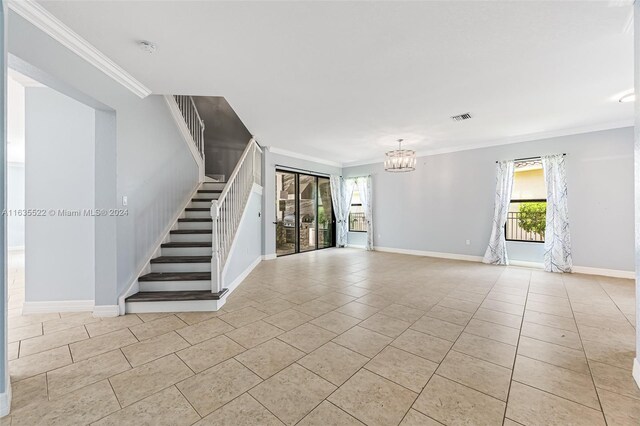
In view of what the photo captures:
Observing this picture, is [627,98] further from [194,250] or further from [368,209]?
[194,250]

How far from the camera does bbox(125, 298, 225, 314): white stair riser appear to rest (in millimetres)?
3135

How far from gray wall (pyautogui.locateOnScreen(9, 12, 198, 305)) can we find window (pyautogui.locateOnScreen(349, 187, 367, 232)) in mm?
5268

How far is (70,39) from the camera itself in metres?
2.37

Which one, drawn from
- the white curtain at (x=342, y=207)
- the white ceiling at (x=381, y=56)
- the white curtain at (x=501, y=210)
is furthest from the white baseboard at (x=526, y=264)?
the white curtain at (x=342, y=207)

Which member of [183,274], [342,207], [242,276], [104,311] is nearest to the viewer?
[104,311]

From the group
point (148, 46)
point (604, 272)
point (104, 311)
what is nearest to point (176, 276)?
point (104, 311)

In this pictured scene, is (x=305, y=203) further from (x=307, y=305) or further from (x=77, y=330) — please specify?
(x=77, y=330)

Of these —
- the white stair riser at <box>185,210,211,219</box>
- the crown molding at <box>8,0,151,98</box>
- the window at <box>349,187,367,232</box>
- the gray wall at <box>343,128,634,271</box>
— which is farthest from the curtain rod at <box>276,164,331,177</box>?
the crown molding at <box>8,0,151,98</box>

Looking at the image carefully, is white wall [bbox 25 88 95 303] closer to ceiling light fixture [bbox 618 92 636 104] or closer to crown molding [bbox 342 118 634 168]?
crown molding [bbox 342 118 634 168]

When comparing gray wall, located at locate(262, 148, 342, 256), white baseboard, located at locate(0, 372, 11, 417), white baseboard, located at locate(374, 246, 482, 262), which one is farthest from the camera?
gray wall, located at locate(262, 148, 342, 256)

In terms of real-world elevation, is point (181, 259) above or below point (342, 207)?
below

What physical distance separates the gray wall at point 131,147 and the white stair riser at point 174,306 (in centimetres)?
24

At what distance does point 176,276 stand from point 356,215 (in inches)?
243

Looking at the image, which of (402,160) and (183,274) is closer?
(183,274)
